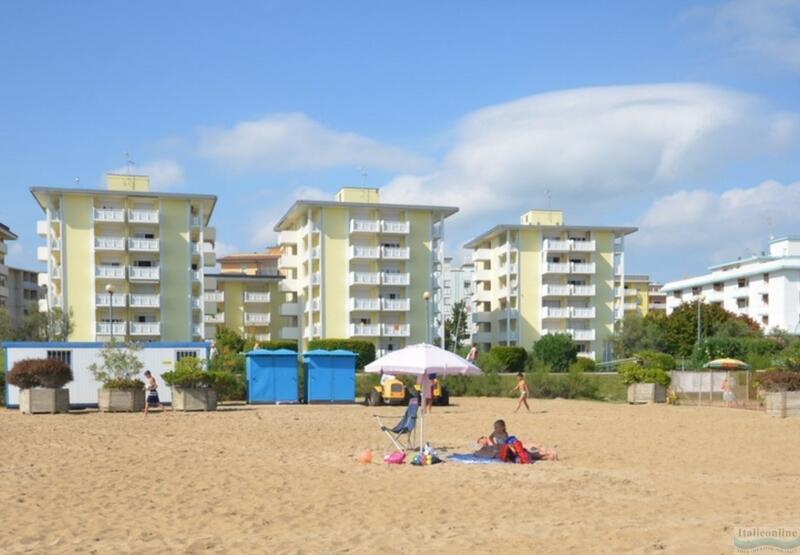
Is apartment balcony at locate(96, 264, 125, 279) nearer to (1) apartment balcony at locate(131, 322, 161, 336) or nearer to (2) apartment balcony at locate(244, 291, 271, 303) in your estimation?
(1) apartment balcony at locate(131, 322, 161, 336)

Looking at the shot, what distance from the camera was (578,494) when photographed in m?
12.7

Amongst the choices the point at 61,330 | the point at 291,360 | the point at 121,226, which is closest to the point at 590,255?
A: the point at 121,226

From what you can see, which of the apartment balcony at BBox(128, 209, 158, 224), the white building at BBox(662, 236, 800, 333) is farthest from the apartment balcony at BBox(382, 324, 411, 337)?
the white building at BBox(662, 236, 800, 333)

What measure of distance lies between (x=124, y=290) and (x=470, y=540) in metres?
63.9

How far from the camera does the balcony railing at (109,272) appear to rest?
225 ft

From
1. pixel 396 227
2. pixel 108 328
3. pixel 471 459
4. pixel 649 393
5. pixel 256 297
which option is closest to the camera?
pixel 471 459

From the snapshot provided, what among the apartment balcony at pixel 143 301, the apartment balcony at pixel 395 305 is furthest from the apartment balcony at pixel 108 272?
the apartment balcony at pixel 395 305

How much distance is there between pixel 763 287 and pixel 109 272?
6381 centimetres

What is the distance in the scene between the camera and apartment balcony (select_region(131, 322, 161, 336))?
226ft

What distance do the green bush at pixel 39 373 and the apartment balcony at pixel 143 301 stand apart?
4054 centimetres

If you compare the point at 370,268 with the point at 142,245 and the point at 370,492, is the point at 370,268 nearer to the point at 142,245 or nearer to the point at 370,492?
the point at 142,245

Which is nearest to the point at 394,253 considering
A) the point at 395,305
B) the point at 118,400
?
the point at 395,305

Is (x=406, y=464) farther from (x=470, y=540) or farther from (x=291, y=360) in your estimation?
(x=291, y=360)

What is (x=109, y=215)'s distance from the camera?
2736 inches
